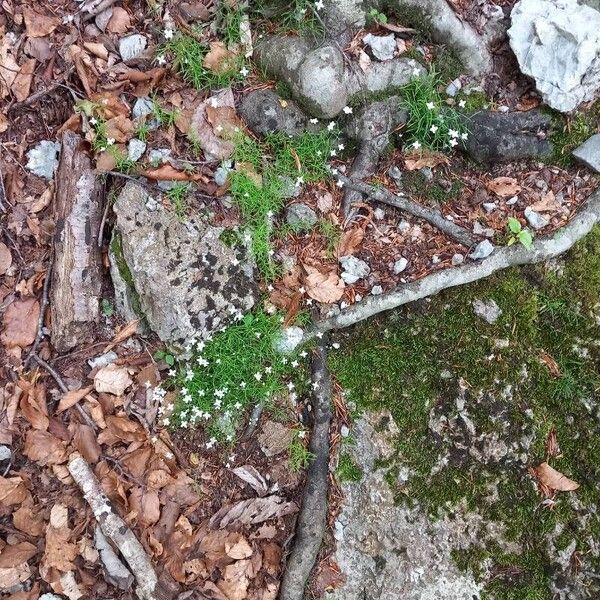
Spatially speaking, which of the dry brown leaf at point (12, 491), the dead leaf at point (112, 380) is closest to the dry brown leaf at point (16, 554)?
the dry brown leaf at point (12, 491)

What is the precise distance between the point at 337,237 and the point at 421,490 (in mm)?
2106

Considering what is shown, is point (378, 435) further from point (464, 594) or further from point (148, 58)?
point (148, 58)

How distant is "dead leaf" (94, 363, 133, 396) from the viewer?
14.3ft

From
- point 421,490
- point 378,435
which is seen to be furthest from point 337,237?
point 421,490

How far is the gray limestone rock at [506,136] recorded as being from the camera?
181 inches

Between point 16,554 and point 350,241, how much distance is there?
3495 mm

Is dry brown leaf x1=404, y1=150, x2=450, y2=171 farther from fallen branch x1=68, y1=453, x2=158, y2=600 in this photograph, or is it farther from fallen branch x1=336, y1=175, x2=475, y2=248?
fallen branch x1=68, y1=453, x2=158, y2=600

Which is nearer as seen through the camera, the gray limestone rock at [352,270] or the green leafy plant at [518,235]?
the green leafy plant at [518,235]

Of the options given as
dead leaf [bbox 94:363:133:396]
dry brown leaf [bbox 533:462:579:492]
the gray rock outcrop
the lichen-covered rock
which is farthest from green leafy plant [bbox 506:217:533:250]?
dead leaf [bbox 94:363:133:396]

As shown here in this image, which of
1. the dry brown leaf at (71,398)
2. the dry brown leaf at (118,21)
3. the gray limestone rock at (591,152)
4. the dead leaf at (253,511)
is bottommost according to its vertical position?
the dead leaf at (253,511)

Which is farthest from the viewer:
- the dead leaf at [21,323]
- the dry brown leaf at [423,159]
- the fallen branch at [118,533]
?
the dry brown leaf at [423,159]

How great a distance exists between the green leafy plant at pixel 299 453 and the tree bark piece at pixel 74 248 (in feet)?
6.14

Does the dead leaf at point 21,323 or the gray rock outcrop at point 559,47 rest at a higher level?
the gray rock outcrop at point 559,47

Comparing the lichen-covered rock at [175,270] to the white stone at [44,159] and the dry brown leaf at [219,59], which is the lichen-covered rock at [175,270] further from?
the dry brown leaf at [219,59]
